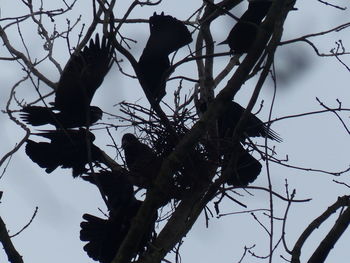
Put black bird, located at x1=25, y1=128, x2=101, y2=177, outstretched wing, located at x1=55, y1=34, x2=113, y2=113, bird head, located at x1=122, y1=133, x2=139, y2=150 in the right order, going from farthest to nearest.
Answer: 1. outstretched wing, located at x1=55, y1=34, x2=113, y2=113
2. black bird, located at x1=25, y1=128, x2=101, y2=177
3. bird head, located at x1=122, y1=133, x2=139, y2=150

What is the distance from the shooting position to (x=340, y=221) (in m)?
2.71

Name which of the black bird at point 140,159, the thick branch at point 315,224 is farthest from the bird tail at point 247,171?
the thick branch at point 315,224

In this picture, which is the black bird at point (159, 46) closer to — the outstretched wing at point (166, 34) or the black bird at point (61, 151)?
the outstretched wing at point (166, 34)

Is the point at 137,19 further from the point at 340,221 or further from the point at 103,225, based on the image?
the point at 340,221

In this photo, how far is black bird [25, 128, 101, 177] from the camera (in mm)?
4684

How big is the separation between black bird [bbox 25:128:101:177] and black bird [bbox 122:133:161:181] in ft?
1.08

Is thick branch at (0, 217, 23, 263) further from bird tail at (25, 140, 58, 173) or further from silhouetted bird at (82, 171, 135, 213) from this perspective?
bird tail at (25, 140, 58, 173)

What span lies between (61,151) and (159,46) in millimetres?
910

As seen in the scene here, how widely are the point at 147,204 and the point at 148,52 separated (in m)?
1.72

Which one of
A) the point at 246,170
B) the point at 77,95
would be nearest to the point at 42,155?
the point at 77,95

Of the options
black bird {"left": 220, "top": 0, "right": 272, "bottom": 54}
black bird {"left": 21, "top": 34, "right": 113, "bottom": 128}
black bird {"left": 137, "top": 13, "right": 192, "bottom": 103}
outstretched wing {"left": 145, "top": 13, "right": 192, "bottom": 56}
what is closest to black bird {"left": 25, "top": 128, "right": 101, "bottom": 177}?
black bird {"left": 21, "top": 34, "right": 113, "bottom": 128}

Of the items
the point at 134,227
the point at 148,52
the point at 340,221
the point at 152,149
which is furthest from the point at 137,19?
the point at 340,221

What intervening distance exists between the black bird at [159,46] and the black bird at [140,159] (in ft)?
0.98

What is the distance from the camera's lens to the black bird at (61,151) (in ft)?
15.4
